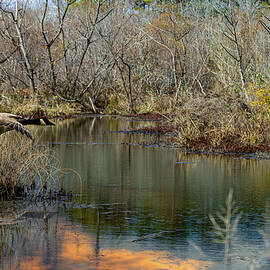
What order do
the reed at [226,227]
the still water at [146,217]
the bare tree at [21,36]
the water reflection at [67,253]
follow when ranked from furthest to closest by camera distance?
the bare tree at [21,36] < the still water at [146,217] < the water reflection at [67,253] < the reed at [226,227]

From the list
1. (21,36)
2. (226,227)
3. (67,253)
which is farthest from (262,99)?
(21,36)

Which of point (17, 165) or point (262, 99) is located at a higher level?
point (262, 99)

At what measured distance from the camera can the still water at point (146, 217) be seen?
7066 millimetres

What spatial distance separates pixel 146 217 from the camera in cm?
937

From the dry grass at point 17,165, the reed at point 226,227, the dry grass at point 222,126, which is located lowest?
the reed at point 226,227

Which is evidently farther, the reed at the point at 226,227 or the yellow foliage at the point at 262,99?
the yellow foliage at the point at 262,99

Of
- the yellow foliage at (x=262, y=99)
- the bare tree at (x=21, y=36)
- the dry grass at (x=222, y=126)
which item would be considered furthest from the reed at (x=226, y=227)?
the bare tree at (x=21, y=36)

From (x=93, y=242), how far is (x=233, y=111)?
1072 centimetres

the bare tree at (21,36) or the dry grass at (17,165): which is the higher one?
the bare tree at (21,36)

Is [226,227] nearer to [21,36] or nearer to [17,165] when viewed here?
[17,165]

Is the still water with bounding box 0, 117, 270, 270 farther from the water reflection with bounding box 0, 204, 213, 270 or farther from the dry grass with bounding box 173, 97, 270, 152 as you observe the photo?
the dry grass with bounding box 173, 97, 270, 152

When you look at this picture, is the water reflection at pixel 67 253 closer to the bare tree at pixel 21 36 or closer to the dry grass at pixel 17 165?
the dry grass at pixel 17 165

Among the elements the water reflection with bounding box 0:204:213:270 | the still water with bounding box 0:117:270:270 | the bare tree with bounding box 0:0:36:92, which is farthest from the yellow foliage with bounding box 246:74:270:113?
the bare tree with bounding box 0:0:36:92

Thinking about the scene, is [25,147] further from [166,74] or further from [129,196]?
[166,74]
